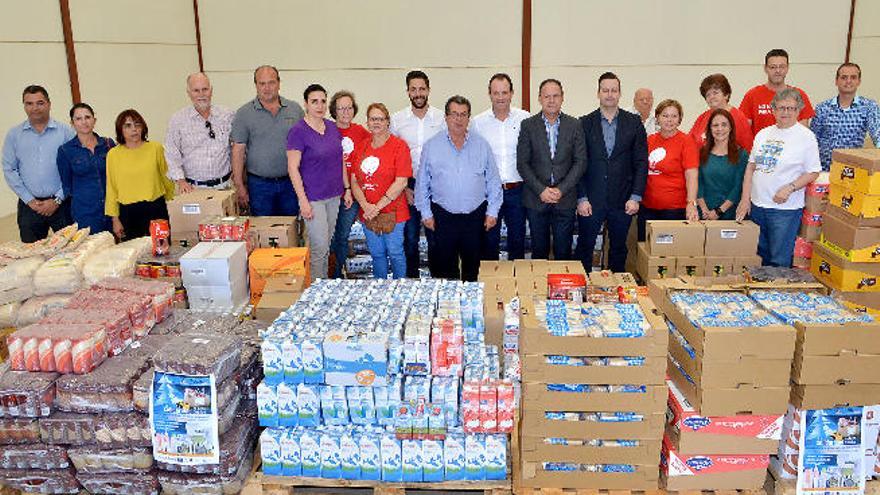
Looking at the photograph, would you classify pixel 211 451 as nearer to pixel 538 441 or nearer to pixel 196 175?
pixel 538 441

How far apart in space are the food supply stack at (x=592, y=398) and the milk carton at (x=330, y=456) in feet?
2.80

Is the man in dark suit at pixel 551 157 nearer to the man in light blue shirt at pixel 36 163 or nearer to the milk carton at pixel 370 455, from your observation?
the milk carton at pixel 370 455

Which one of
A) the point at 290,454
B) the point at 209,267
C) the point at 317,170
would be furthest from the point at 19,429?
the point at 317,170

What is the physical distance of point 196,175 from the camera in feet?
17.9

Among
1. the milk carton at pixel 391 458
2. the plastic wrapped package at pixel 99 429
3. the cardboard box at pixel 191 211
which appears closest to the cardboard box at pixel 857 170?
the milk carton at pixel 391 458

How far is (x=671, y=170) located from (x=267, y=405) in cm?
352

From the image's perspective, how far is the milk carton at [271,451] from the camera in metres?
3.19

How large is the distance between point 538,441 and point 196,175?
3.61m

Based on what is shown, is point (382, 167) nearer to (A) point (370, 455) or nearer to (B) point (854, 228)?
(A) point (370, 455)

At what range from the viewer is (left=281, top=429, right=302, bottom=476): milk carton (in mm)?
3178

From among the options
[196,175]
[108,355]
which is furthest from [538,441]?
[196,175]

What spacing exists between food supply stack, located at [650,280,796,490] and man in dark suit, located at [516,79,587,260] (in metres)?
1.90

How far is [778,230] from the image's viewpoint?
4.99 metres

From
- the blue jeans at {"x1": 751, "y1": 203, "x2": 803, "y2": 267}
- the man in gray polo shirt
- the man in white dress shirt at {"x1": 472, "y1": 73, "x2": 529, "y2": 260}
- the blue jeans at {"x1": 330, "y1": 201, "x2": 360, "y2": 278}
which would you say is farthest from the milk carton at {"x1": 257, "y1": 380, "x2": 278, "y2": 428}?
the blue jeans at {"x1": 751, "y1": 203, "x2": 803, "y2": 267}
